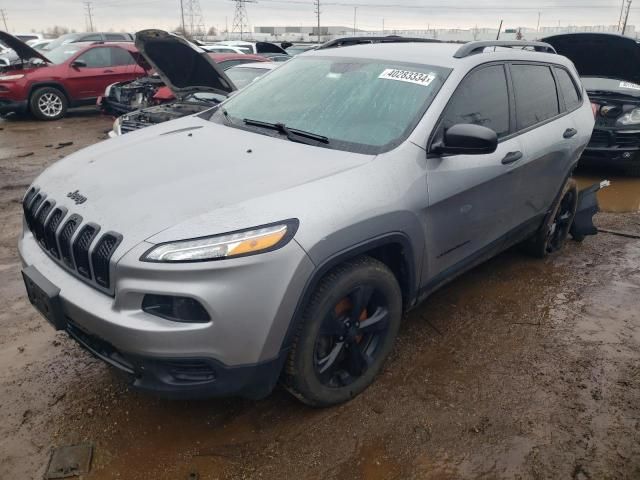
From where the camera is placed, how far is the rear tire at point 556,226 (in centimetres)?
427

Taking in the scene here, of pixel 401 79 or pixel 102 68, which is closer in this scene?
pixel 401 79

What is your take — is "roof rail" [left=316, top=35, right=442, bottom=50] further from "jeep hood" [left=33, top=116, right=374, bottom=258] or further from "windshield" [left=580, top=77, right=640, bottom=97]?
"windshield" [left=580, top=77, right=640, bottom=97]

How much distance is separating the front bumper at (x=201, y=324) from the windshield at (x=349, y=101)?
97 cm

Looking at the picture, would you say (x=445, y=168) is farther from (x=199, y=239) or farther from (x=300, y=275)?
(x=199, y=239)

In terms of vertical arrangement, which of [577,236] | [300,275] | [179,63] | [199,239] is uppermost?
[179,63]

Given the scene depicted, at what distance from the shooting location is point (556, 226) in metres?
4.60

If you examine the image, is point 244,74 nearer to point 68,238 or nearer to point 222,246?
point 68,238

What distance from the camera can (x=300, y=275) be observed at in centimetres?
209

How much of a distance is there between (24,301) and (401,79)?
2957 millimetres

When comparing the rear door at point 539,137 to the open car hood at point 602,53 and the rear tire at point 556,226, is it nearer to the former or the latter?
the rear tire at point 556,226

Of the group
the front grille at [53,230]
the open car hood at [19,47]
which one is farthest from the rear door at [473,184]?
the open car hood at [19,47]

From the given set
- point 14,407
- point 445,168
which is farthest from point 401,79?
point 14,407

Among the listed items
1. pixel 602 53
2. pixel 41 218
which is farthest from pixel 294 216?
pixel 602 53

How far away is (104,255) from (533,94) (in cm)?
310
